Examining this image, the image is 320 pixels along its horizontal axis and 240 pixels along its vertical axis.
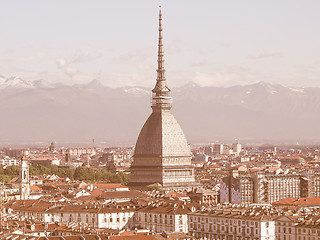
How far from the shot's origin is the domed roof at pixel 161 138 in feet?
431

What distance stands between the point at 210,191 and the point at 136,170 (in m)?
21.0

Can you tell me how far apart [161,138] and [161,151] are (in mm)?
1942

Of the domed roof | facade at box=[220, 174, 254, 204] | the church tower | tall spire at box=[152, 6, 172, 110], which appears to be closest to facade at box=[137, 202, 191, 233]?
Result: facade at box=[220, 174, 254, 204]

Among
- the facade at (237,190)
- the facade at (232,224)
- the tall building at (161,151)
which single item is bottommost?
the facade at (232,224)

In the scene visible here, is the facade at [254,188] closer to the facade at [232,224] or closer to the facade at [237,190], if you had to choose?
the facade at [237,190]

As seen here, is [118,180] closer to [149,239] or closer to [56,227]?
[56,227]

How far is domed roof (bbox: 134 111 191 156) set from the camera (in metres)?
132

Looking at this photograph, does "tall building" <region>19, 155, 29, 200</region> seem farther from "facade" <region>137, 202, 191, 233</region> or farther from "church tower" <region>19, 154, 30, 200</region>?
"facade" <region>137, 202, 191, 233</region>

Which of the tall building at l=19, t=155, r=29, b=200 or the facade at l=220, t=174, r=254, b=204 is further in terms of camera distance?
the tall building at l=19, t=155, r=29, b=200

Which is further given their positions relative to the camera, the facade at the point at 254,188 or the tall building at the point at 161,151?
the tall building at the point at 161,151

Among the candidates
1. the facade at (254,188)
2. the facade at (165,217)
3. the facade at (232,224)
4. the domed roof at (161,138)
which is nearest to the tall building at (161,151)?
the domed roof at (161,138)

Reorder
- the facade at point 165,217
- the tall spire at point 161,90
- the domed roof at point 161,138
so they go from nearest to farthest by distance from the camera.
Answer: the facade at point 165,217
the domed roof at point 161,138
the tall spire at point 161,90

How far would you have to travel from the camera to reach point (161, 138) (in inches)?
5192

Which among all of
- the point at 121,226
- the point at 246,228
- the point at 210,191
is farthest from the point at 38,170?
the point at 246,228
